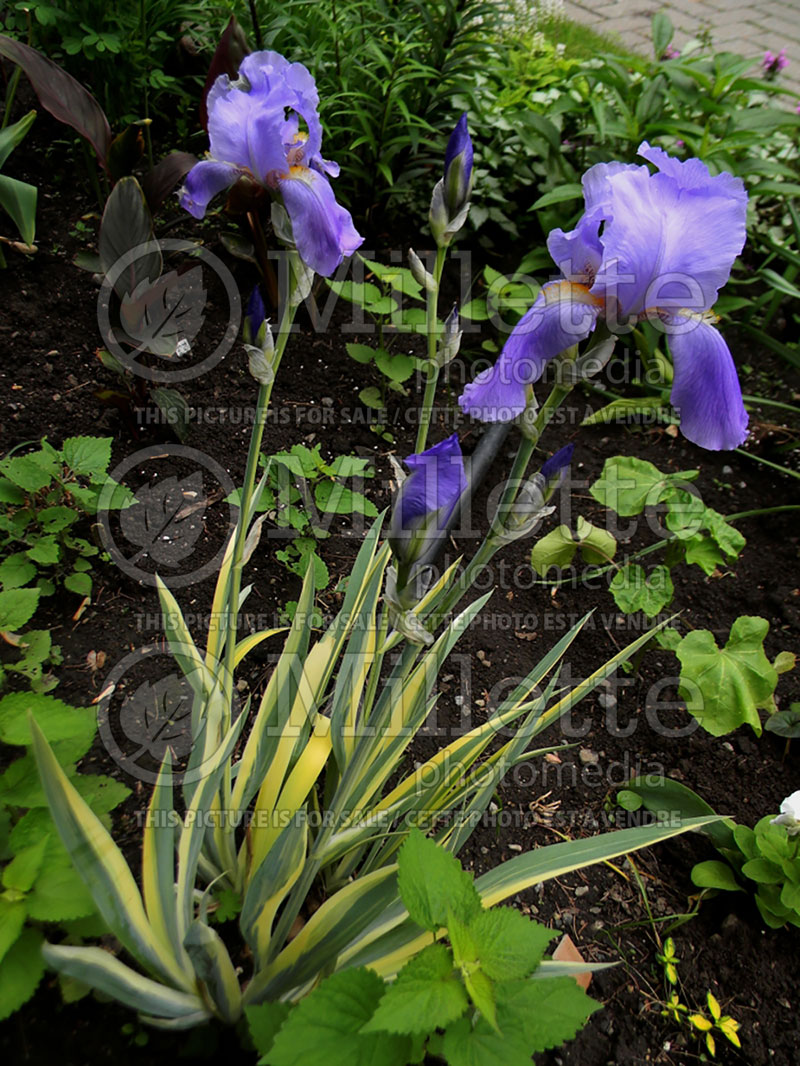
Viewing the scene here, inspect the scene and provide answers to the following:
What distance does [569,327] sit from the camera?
0.88 metres

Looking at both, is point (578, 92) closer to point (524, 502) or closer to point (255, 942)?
point (524, 502)

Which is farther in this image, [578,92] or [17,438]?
[578,92]

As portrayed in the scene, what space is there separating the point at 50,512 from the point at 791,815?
1.71m

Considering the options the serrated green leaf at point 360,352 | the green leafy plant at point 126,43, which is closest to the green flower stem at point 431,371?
the serrated green leaf at point 360,352

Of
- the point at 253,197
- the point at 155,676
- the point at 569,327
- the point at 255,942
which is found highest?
the point at 569,327

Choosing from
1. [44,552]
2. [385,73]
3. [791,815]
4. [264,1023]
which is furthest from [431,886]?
[385,73]

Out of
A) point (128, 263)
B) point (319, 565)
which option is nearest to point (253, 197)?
point (128, 263)

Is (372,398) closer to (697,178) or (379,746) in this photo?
(379,746)

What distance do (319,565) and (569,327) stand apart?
44.5 inches

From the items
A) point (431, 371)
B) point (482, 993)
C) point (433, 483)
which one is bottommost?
point (482, 993)

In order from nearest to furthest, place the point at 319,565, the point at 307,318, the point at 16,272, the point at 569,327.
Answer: the point at 569,327 < the point at 319,565 < the point at 16,272 < the point at 307,318

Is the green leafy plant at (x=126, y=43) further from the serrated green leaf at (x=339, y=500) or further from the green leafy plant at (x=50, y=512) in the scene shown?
the serrated green leaf at (x=339, y=500)

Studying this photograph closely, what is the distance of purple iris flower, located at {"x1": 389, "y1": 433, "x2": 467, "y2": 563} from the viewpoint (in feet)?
2.69

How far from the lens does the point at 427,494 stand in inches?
32.8
